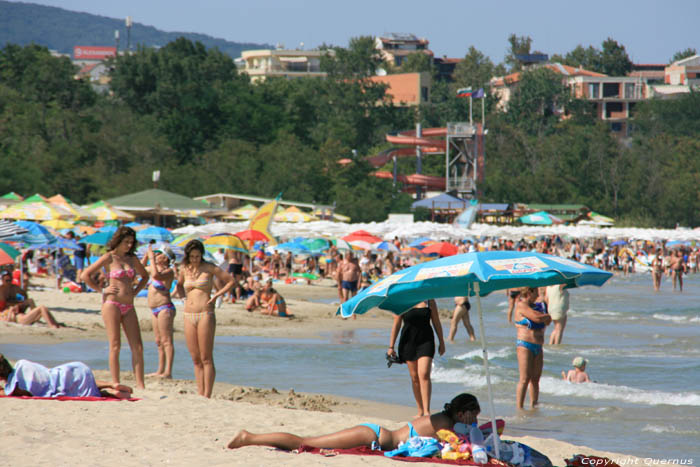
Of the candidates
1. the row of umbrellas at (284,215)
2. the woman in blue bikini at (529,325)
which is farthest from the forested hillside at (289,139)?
the woman in blue bikini at (529,325)

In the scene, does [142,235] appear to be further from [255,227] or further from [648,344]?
[648,344]

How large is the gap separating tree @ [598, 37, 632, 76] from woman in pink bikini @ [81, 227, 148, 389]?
382 feet

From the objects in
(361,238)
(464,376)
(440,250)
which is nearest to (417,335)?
(464,376)

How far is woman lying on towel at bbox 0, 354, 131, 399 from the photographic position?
303 inches

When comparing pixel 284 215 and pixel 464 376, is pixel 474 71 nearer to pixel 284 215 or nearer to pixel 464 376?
pixel 284 215

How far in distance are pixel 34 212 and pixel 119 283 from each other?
19949 mm

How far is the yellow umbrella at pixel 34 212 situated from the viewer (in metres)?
25.8

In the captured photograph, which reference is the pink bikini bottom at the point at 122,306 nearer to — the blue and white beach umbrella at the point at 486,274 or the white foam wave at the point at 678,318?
the blue and white beach umbrella at the point at 486,274

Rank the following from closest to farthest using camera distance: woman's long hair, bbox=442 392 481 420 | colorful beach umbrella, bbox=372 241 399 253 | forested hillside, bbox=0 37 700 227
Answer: woman's long hair, bbox=442 392 481 420 → colorful beach umbrella, bbox=372 241 399 253 → forested hillside, bbox=0 37 700 227

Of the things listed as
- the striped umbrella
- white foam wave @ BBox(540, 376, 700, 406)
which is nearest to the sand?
white foam wave @ BBox(540, 376, 700, 406)

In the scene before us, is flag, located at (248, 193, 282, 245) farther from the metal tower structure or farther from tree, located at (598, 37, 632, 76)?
tree, located at (598, 37, 632, 76)

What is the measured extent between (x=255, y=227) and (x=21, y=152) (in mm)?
25701

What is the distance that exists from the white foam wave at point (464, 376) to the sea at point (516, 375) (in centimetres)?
1

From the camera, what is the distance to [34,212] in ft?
86.6
